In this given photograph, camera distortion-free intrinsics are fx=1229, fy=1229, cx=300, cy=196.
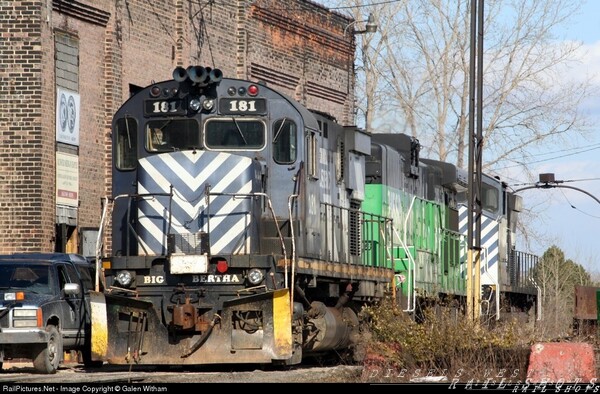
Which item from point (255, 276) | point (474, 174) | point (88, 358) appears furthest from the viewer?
point (474, 174)

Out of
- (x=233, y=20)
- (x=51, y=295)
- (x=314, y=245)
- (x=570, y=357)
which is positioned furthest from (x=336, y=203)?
(x=233, y=20)

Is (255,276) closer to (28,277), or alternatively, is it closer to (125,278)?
(125,278)

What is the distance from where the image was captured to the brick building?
22125mm

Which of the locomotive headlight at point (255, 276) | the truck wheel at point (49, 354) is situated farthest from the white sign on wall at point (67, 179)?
the locomotive headlight at point (255, 276)

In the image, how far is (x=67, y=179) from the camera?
23312mm

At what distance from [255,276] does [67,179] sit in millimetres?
8735

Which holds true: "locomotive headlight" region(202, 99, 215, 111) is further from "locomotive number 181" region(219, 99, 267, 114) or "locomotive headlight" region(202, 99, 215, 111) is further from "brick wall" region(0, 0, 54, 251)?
"brick wall" region(0, 0, 54, 251)

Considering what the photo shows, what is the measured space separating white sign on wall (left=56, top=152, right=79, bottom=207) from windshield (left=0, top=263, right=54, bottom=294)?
16.6 ft

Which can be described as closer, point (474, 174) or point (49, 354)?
point (49, 354)

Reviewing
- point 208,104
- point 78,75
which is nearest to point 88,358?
point 208,104

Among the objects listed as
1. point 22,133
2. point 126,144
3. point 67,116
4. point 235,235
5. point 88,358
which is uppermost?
point 67,116

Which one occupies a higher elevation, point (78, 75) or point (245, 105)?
point (78, 75)

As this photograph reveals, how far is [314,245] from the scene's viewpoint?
676 inches

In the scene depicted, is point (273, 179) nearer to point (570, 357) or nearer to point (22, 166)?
point (570, 357)
